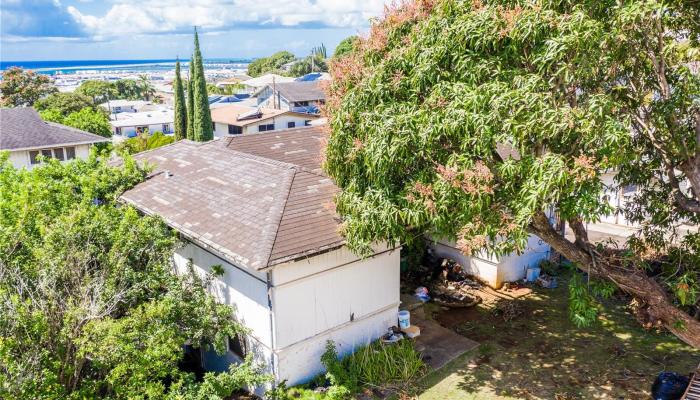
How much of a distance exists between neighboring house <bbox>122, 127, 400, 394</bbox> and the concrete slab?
1.14 metres

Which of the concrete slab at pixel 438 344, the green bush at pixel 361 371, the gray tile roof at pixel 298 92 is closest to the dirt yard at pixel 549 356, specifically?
the concrete slab at pixel 438 344

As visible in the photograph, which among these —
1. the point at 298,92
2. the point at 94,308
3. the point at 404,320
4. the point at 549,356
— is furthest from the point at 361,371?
the point at 298,92

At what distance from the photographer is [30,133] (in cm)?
3077

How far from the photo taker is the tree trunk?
10.3 metres

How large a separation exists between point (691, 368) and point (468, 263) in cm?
724

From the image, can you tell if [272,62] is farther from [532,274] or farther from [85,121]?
[532,274]

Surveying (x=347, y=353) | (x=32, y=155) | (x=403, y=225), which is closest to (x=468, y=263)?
(x=347, y=353)

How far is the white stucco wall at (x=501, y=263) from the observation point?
17.2m

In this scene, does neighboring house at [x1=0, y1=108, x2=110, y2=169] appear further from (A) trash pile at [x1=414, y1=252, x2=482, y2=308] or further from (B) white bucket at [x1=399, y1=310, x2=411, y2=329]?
(B) white bucket at [x1=399, y1=310, x2=411, y2=329]

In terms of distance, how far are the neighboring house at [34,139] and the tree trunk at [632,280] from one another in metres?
26.8

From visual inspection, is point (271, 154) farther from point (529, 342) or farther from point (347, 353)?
point (529, 342)

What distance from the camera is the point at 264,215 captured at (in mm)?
11844

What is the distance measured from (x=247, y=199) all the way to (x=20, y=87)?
203 feet

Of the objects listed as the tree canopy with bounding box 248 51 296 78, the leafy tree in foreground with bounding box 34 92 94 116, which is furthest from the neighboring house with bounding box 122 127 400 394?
the tree canopy with bounding box 248 51 296 78
